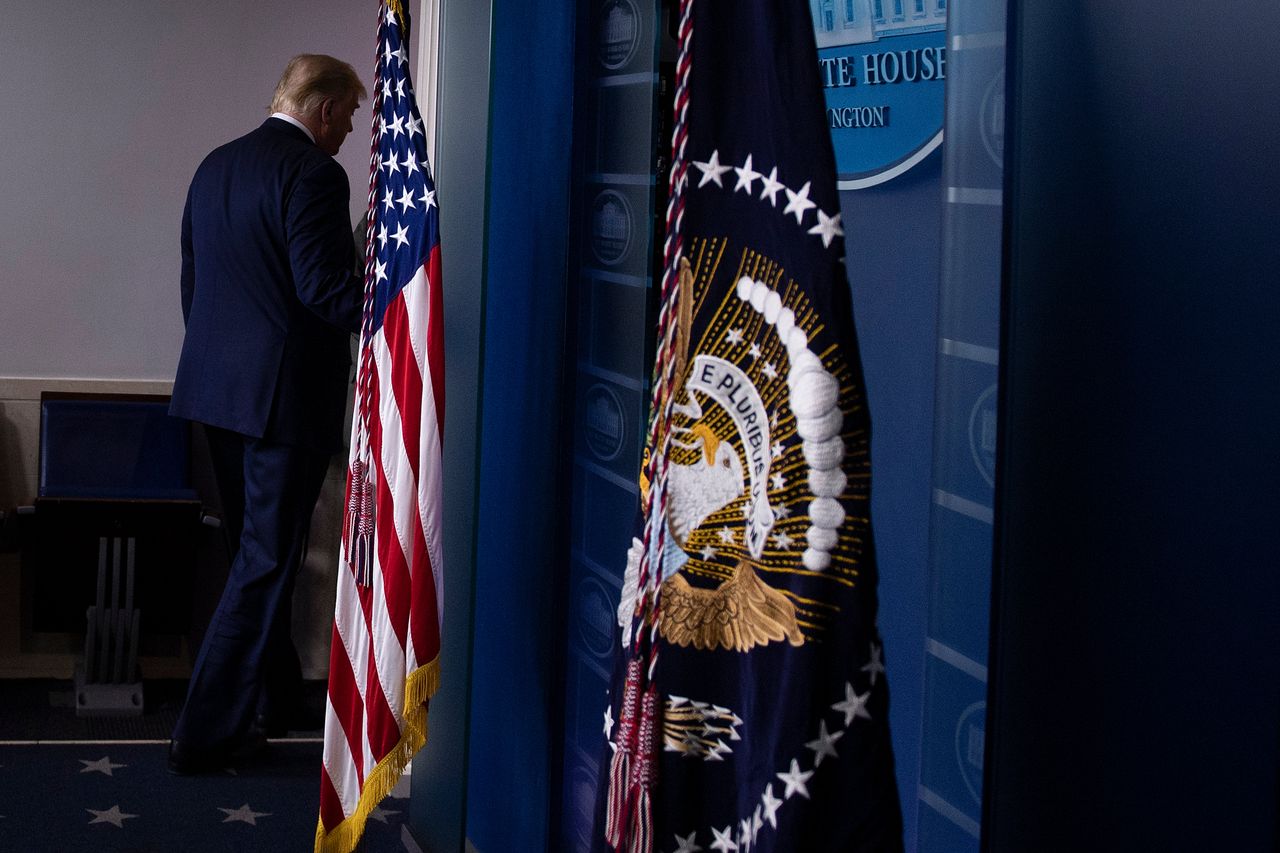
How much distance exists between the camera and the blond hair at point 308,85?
3293mm

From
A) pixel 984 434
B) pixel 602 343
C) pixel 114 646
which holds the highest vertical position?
pixel 602 343

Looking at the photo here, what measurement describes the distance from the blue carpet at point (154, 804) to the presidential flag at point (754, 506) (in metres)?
1.80

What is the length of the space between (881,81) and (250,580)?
77.2 inches

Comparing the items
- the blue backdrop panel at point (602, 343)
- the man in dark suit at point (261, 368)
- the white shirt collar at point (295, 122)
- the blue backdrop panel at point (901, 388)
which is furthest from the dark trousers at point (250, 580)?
the blue backdrop panel at point (901, 388)

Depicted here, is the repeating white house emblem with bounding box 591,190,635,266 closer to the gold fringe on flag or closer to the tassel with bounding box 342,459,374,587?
the tassel with bounding box 342,459,374,587

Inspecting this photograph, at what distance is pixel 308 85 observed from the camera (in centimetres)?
329

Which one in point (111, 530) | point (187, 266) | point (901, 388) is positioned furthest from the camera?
point (111, 530)

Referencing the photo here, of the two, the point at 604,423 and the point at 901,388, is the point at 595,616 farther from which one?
the point at 901,388

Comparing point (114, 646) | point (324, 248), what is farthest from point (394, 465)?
point (114, 646)

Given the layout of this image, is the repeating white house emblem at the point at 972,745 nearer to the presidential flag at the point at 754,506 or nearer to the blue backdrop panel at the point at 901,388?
the presidential flag at the point at 754,506

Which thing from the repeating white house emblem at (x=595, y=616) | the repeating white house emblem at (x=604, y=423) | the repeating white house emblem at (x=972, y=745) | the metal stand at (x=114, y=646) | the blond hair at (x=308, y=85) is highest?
the blond hair at (x=308, y=85)

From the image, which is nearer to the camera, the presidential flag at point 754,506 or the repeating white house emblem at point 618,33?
the presidential flag at point 754,506

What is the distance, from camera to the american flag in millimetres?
2516

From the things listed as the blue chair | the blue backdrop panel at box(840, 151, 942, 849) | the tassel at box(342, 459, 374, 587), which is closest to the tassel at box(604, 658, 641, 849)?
the blue backdrop panel at box(840, 151, 942, 849)
